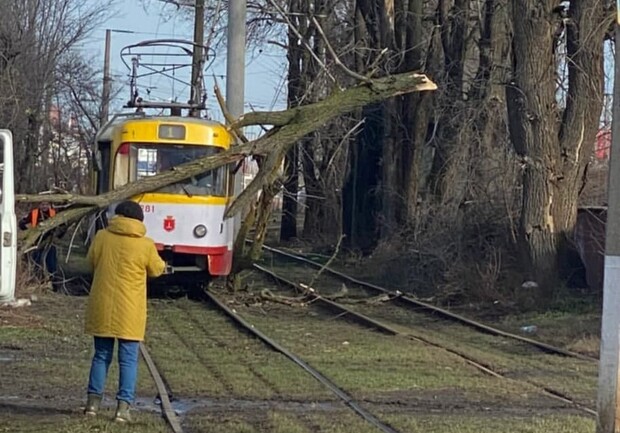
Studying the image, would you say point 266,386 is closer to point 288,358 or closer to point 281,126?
point 288,358

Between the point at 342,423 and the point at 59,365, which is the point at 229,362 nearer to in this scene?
the point at 59,365

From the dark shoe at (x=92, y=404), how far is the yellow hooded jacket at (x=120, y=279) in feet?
1.77

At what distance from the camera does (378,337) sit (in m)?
16.2

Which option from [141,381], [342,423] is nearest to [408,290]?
[141,381]

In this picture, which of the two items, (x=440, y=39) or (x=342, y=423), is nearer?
(x=342, y=423)

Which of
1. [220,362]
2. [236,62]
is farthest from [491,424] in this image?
[236,62]

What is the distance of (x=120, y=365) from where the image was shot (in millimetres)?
9383

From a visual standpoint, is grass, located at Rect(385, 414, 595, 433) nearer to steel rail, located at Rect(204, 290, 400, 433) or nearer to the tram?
steel rail, located at Rect(204, 290, 400, 433)

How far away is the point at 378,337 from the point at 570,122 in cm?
683

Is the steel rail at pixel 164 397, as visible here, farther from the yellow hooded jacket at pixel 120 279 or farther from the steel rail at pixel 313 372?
the steel rail at pixel 313 372

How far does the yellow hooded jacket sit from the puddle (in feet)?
3.79

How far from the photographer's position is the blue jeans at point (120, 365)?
932 cm

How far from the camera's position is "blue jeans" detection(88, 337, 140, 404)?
9.32 meters

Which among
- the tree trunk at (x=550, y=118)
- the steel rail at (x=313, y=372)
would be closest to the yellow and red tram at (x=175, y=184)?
the steel rail at (x=313, y=372)
